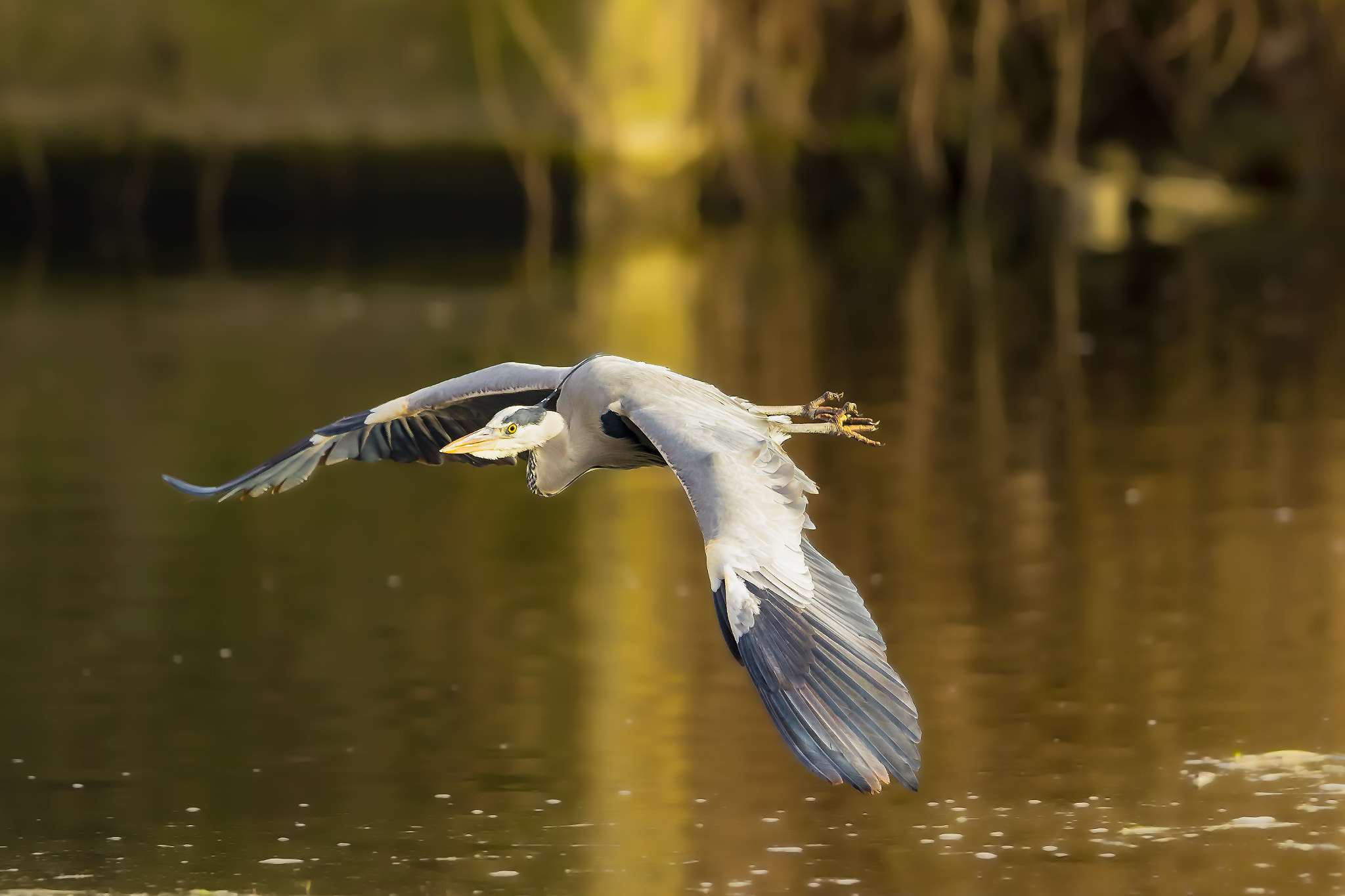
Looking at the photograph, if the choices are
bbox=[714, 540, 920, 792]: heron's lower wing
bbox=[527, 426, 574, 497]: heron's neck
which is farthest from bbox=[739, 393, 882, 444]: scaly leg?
bbox=[714, 540, 920, 792]: heron's lower wing

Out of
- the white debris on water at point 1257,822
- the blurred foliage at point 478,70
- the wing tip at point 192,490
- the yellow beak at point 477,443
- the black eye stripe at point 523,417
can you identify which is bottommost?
the white debris on water at point 1257,822

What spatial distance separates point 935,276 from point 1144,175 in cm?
742

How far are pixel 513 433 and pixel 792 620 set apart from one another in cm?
174

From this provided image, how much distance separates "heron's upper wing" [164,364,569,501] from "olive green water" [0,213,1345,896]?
84cm

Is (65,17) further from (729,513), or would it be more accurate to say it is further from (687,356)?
(729,513)

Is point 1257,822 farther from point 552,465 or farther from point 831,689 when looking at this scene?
point 552,465

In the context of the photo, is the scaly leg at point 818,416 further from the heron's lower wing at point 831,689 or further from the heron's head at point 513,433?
the heron's lower wing at point 831,689

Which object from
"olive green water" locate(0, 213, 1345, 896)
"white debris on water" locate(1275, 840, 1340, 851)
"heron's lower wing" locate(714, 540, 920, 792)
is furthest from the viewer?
"olive green water" locate(0, 213, 1345, 896)

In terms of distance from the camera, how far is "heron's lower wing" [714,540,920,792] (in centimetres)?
484

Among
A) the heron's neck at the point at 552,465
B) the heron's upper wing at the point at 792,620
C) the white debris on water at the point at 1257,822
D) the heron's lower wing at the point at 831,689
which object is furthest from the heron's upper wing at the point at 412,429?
the white debris on water at the point at 1257,822

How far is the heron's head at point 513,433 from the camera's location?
22.0ft

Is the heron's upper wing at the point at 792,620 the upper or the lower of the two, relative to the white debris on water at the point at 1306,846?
upper

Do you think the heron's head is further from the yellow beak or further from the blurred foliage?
the blurred foliage

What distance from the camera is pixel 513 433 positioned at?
6719 mm
